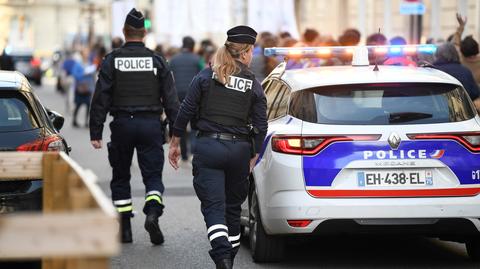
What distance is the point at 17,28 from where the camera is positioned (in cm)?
12256

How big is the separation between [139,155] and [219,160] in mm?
1987

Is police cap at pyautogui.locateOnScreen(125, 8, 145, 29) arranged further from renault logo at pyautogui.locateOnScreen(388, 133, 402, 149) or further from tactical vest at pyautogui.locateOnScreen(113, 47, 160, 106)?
renault logo at pyautogui.locateOnScreen(388, 133, 402, 149)

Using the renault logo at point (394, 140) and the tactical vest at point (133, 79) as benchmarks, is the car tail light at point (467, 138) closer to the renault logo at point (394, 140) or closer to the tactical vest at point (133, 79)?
the renault logo at point (394, 140)

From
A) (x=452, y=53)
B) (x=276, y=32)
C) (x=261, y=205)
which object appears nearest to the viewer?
(x=261, y=205)

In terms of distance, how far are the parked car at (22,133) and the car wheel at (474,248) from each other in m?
3.09

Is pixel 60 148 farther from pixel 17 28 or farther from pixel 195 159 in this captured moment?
pixel 17 28

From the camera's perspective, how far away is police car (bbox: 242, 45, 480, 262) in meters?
8.35

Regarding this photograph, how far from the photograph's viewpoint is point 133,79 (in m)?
9.88

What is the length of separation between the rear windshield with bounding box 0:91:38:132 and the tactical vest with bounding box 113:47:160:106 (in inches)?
42.4

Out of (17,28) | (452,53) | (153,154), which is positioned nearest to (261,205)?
(153,154)

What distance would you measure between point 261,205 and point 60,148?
4.92 ft

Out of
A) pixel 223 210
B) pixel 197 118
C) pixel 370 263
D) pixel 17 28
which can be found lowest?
pixel 17 28

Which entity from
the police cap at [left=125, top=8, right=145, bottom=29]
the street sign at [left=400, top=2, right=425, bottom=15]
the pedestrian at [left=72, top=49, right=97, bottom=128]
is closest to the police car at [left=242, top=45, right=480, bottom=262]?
the police cap at [left=125, top=8, right=145, bottom=29]

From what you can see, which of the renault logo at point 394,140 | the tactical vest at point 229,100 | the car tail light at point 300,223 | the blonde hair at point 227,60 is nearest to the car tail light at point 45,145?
the tactical vest at point 229,100
